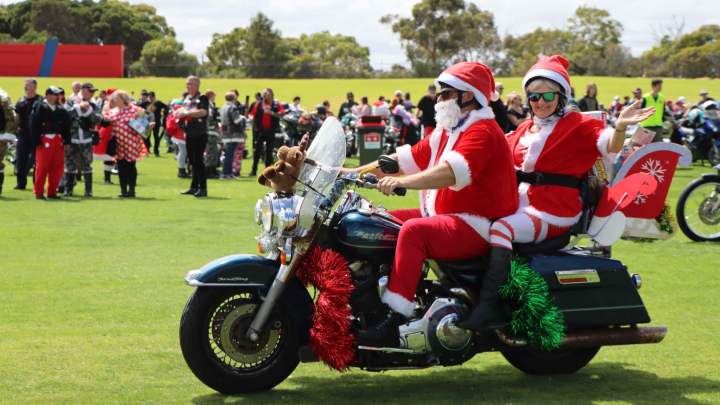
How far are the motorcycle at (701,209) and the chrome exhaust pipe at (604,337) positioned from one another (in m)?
6.61

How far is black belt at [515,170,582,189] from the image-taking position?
22.2 feet

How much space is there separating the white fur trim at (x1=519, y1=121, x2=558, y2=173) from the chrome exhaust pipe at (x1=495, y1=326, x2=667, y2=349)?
1.10 meters

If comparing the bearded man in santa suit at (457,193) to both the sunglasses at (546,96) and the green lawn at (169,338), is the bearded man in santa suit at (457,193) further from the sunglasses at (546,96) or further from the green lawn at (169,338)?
the green lawn at (169,338)

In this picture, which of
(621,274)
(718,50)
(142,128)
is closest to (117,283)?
(621,274)

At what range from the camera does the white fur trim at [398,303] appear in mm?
6078

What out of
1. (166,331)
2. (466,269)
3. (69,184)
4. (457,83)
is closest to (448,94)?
(457,83)

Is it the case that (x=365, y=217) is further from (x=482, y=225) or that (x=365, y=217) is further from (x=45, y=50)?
(x=45, y=50)

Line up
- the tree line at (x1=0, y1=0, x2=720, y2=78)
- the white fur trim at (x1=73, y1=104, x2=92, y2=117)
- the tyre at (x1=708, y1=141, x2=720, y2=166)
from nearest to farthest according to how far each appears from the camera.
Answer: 1. the white fur trim at (x1=73, y1=104, x2=92, y2=117)
2. the tyre at (x1=708, y1=141, x2=720, y2=166)
3. the tree line at (x1=0, y1=0, x2=720, y2=78)

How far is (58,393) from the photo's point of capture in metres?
6.21

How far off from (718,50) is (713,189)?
84445 millimetres

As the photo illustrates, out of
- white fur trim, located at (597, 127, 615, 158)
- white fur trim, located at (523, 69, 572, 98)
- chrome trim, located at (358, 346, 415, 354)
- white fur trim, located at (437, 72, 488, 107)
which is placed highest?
white fur trim, located at (523, 69, 572, 98)

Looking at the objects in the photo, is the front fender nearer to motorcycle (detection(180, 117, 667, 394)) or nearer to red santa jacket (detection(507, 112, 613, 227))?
motorcycle (detection(180, 117, 667, 394))

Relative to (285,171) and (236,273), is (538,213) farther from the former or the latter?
Answer: (236,273)

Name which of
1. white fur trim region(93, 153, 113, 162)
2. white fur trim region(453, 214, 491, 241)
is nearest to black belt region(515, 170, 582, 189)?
white fur trim region(453, 214, 491, 241)
